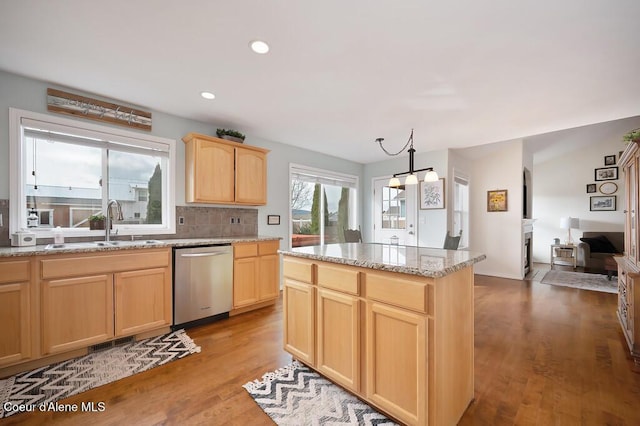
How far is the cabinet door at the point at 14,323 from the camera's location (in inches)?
79.1

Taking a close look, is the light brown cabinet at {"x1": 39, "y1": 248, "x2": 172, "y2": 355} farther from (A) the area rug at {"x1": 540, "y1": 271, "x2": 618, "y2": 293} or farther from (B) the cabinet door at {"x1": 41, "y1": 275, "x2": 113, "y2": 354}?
(A) the area rug at {"x1": 540, "y1": 271, "x2": 618, "y2": 293}

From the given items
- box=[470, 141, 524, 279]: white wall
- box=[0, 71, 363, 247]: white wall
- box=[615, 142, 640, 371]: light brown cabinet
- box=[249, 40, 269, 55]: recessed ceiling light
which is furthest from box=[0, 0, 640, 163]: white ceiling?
box=[470, 141, 524, 279]: white wall

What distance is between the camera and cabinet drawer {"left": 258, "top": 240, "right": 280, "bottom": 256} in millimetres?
3536

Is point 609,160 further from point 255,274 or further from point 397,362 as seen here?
point 255,274

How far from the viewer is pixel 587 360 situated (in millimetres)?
2305

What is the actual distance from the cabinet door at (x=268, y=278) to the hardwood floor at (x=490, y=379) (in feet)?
1.11

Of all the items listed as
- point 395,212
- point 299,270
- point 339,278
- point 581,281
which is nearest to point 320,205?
point 395,212

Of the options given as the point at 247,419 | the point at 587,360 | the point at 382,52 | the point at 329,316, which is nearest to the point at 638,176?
the point at 587,360

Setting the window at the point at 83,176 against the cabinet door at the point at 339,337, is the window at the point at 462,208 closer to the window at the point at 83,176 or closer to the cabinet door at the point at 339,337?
the cabinet door at the point at 339,337

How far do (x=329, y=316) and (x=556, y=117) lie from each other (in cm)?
385

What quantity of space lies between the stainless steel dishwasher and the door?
355cm

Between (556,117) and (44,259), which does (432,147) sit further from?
(44,259)

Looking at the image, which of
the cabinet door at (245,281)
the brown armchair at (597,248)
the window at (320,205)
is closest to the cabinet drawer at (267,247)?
the cabinet door at (245,281)

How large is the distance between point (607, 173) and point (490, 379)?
7.76 m
